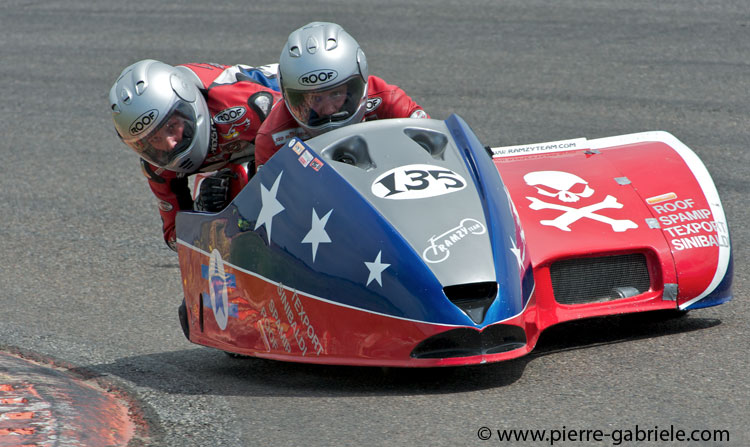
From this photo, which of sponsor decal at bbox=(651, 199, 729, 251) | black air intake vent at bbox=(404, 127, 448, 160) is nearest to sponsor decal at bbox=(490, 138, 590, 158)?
sponsor decal at bbox=(651, 199, 729, 251)

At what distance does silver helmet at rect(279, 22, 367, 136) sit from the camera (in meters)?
5.22

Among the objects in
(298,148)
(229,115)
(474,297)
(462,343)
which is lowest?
(462,343)

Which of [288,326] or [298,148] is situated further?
[298,148]

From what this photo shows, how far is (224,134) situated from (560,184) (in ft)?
6.16

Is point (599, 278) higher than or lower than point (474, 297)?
lower

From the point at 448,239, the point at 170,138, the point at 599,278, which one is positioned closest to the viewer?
the point at 448,239

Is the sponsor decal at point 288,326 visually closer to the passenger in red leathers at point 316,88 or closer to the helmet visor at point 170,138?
the passenger in red leathers at point 316,88

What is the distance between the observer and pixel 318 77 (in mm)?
5215

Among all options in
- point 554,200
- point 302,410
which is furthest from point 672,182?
point 302,410

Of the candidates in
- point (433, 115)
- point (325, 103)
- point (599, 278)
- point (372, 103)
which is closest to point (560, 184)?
point (599, 278)

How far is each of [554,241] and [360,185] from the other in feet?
3.20

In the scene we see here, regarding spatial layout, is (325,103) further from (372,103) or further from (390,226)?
(390,226)

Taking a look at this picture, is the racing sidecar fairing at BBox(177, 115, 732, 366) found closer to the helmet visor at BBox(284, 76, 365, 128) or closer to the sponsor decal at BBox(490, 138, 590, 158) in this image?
the sponsor decal at BBox(490, 138, 590, 158)

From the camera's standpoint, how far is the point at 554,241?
16.1 feet
